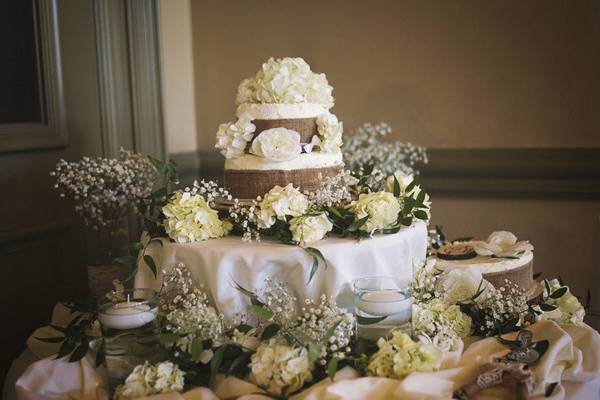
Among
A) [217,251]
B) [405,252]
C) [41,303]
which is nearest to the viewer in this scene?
[217,251]

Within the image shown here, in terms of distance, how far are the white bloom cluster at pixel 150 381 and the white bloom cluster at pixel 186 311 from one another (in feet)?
0.35

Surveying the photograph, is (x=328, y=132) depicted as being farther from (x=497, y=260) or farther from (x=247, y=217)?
(x=497, y=260)

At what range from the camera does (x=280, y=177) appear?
6.90ft

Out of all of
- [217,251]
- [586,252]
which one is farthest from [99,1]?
[586,252]

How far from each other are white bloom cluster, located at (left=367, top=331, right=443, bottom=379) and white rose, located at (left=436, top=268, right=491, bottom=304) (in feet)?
1.45

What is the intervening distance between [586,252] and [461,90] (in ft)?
3.61

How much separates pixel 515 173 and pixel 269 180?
1.77 metres

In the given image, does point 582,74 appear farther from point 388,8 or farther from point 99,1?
point 99,1

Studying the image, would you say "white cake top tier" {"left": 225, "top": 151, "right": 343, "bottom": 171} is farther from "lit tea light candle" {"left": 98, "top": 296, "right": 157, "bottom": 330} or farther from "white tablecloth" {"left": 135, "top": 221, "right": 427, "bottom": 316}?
"lit tea light candle" {"left": 98, "top": 296, "right": 157, "bottom": 330}

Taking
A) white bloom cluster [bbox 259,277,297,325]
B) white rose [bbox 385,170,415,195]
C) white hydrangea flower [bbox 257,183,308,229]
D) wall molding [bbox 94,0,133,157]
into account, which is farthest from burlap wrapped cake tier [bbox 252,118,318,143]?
wall molding [bbox 94,0,133,157]

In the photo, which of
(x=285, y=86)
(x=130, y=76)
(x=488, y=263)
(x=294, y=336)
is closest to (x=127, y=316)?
(x=294, y=336)

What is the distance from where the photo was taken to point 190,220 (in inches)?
80.5

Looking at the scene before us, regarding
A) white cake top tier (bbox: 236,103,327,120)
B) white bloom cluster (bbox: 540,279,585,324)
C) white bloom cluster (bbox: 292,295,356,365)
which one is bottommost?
white bloom cluster (bbox: 540,279,585,324)

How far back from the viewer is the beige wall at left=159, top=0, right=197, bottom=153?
3703 mm
